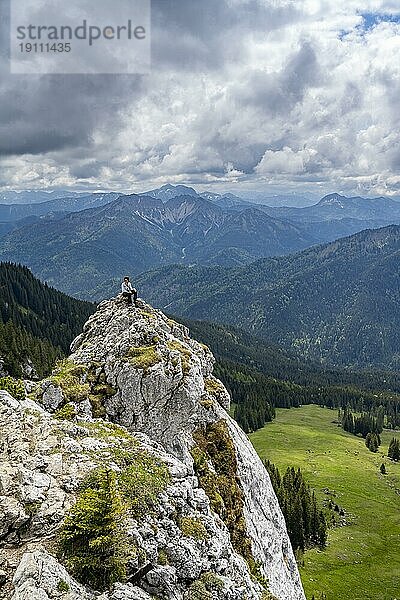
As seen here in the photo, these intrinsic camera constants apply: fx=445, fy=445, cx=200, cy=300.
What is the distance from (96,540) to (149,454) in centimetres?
890

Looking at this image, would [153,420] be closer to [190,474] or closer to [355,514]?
[190,474]

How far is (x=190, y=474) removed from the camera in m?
30.2

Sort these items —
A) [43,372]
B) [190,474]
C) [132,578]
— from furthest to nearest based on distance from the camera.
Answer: [43,372], [190,474], [132,578]

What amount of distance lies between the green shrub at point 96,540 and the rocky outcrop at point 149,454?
56 centimetres

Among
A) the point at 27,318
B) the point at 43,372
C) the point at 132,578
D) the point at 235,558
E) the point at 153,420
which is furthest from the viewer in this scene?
the point at 27,318

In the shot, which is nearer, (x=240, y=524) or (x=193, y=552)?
(x=193, y=552)

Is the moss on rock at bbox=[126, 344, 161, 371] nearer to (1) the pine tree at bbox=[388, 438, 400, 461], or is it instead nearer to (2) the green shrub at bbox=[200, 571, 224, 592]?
(2) the green shrub at bbox=[200, 571, 224, 592]

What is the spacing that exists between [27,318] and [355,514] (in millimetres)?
149629

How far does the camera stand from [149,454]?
2647 centimetres

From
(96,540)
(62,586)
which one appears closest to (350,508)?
(96,540)

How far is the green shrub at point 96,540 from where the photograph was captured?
17.7 m

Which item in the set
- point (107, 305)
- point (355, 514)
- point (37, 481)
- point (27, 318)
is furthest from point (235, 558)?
point (27, 318)

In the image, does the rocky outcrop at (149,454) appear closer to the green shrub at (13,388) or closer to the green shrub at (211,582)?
the green shrub at (211,582)

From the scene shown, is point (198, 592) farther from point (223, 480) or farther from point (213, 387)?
point (213, 387)
